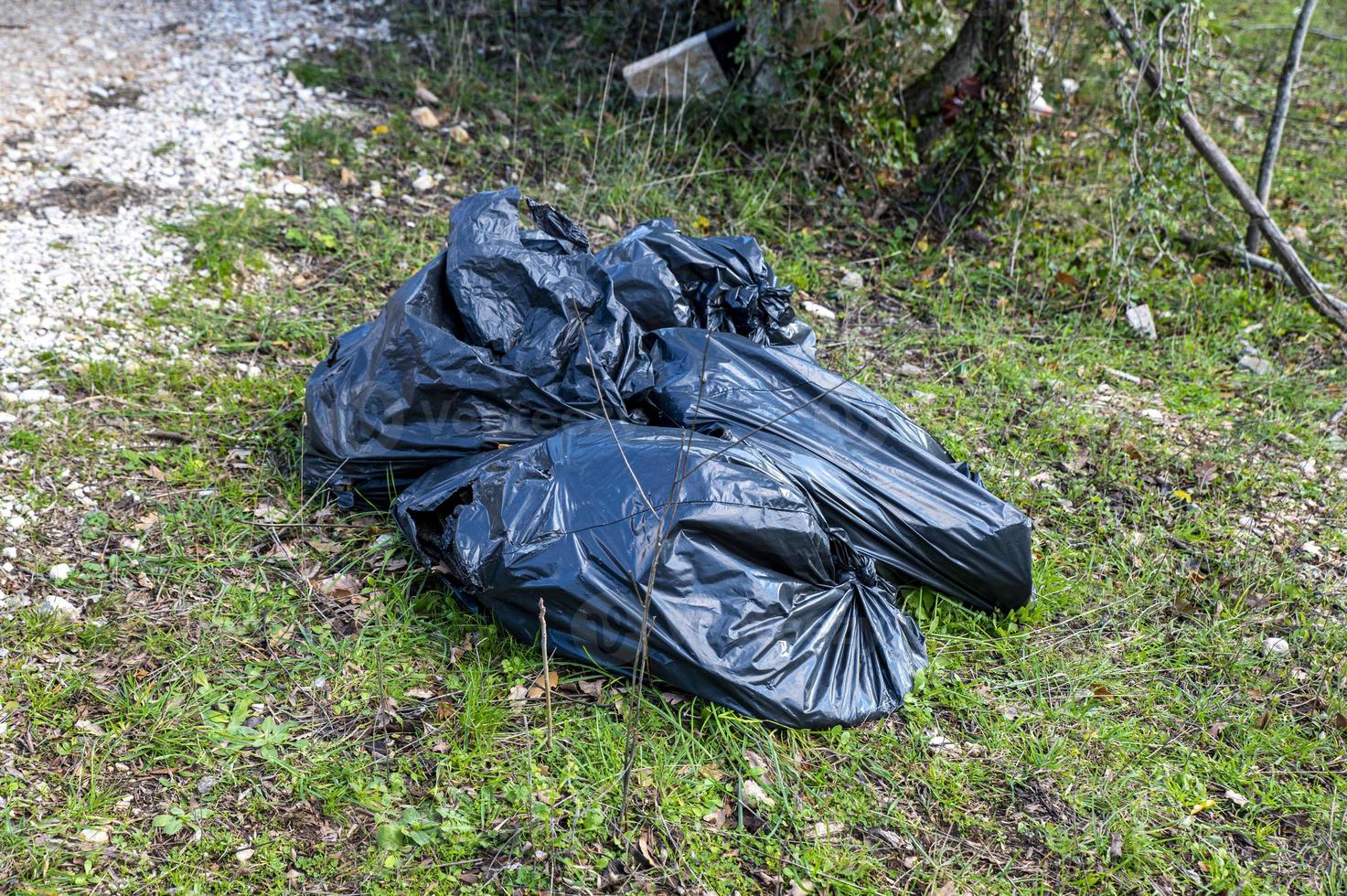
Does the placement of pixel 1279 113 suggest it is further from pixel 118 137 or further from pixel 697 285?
pixel 118 137

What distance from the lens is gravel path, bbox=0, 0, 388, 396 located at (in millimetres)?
3160

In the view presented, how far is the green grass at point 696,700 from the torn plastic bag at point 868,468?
147 millimetres

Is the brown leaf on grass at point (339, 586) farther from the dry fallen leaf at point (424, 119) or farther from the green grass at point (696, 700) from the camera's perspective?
the dry fallen leaf at point (424, 119)

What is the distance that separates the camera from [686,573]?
2104 mm

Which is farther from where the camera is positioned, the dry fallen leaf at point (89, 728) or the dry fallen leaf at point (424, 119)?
the dry fallen leaf at point (424, 119)

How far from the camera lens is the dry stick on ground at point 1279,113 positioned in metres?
4.04

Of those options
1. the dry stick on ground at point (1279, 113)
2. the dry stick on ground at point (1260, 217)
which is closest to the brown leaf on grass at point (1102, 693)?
the dry stick on ground at point (1260, 217)

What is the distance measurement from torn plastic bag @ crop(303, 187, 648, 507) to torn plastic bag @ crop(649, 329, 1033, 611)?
21 centimetres

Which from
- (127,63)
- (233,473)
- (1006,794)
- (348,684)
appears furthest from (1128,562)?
(127,63)

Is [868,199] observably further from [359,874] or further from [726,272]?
[359,874]

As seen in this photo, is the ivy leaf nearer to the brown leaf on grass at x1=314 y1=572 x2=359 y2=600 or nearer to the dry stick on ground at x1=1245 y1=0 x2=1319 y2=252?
the brown leaf on grass at x1=314 y1=572 x2=359 y2=600

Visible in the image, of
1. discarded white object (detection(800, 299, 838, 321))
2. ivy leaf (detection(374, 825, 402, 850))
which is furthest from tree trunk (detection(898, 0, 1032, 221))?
ivy leaf (detection(374, 825, 402, 850))

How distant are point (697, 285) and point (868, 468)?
2.80 ft

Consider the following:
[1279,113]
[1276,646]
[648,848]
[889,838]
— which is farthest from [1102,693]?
[1279,113]
